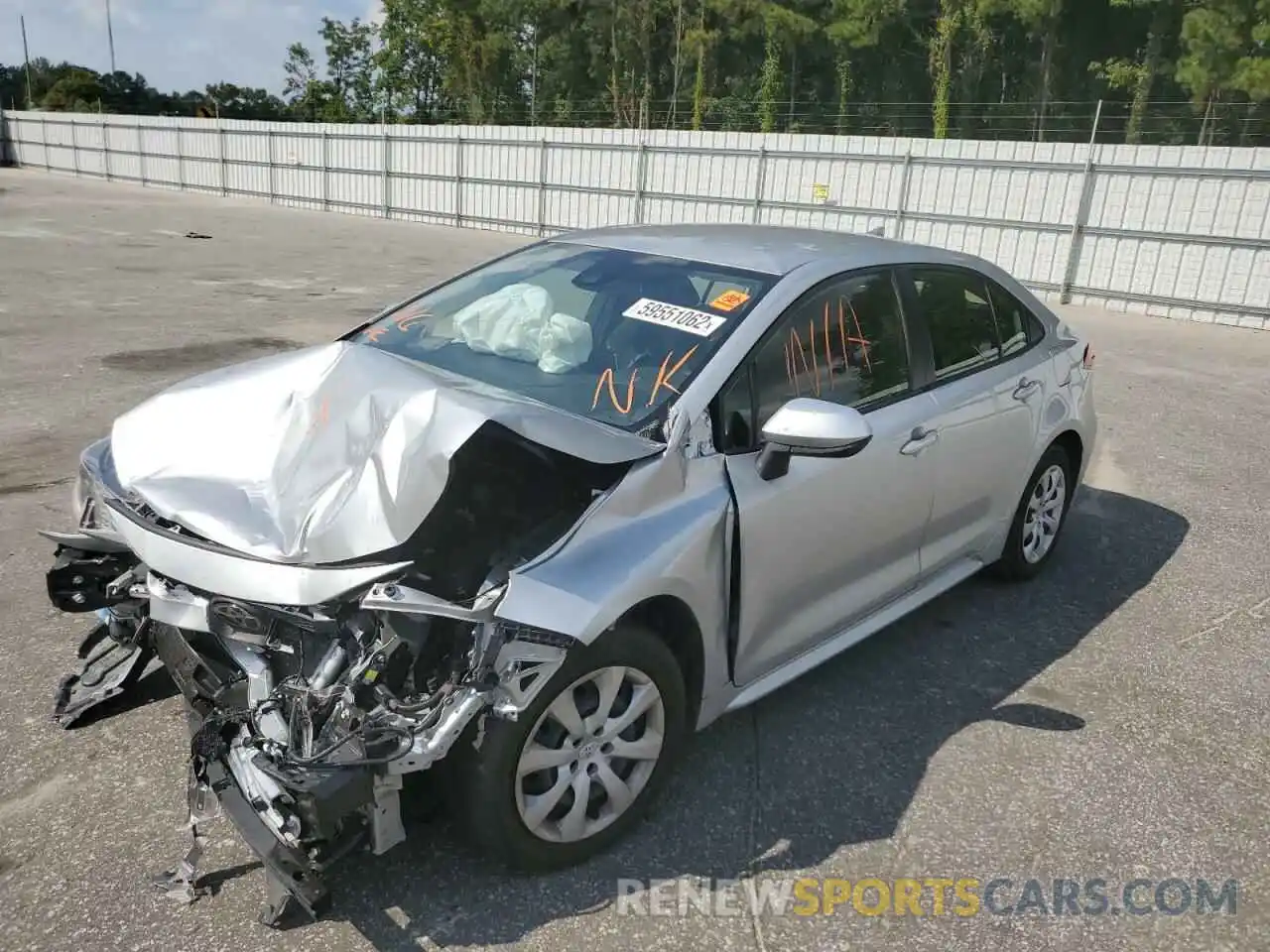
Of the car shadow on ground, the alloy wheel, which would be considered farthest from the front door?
the alloy wheel

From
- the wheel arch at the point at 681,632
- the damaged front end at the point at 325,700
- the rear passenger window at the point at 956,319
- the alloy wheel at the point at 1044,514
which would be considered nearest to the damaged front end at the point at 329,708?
the damaged front end at the point at 325,700

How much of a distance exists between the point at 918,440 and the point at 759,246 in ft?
3.05

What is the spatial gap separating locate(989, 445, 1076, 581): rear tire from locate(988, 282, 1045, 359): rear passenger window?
535mm

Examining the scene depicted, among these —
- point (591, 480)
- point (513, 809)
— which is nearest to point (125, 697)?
point (513, 809)

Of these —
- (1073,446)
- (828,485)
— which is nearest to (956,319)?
(1073,446)

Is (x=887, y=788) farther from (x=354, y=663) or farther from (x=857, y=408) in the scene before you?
(x=354, y=663)

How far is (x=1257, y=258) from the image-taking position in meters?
14.0

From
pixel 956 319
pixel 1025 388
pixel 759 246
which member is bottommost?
pixel 1025 388

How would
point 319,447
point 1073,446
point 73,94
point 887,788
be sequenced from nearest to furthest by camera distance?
point 319,447, point 887,788, point 1073,446, point 73,94

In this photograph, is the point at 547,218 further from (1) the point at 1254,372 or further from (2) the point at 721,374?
(2) the point at 721,374

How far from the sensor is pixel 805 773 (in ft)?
10.7

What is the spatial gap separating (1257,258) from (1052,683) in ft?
42.3

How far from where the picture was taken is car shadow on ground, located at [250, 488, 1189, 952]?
2.60 metres

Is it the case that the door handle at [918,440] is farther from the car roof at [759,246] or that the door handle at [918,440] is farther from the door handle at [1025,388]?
the door handle at [1025,388]
